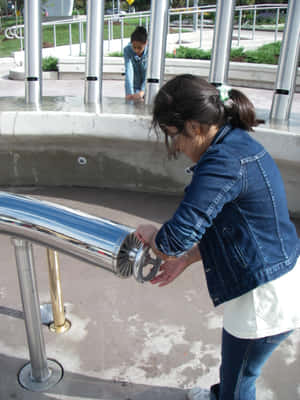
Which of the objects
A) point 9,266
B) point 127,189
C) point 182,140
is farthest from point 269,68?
point 182,140

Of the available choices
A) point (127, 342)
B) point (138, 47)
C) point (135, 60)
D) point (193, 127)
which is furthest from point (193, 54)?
point (193, 127)

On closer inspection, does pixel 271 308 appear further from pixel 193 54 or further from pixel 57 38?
pixel 57 38

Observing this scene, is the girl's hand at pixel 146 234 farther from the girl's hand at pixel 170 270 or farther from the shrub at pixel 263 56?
the shrub at pixel 263 56

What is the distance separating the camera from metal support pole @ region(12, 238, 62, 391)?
69.3 inches

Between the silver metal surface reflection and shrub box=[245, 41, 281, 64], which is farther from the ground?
shrub box=[245, 41, 281, 64]

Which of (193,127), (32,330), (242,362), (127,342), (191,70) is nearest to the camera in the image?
(193,127)

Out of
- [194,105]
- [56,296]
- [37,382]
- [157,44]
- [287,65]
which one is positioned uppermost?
[157,44]

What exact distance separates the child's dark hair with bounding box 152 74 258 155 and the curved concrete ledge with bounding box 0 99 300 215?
2.11 metres

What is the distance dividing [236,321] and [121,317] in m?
1.26

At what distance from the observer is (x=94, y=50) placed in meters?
4.30

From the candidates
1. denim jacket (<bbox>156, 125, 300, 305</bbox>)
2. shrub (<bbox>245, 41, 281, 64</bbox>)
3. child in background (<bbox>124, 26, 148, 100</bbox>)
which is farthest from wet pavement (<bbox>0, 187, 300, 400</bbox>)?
shrub (<bbox>245, 41, 281, 64</bbox>)

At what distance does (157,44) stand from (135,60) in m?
1.65

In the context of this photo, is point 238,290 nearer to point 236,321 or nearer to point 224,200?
point 236,321

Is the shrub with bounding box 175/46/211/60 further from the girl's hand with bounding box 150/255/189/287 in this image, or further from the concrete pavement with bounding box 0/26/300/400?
the girl's hand with bounding box 150/255/189/287
